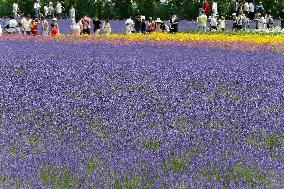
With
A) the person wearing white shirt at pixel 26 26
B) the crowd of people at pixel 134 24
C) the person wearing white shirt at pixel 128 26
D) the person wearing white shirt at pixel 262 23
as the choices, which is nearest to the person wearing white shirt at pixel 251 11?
the crowd of people at pixel 134 24

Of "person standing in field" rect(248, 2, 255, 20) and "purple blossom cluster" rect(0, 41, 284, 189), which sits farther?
"person standing in field" rect(248, 2, 255, 20)

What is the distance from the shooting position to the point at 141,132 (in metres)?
5.27

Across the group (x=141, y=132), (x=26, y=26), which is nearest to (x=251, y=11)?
(x=26, y=26)

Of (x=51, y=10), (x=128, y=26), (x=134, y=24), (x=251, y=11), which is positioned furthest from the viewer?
(x=51, y=10)

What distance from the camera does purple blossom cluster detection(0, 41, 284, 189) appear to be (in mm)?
4410

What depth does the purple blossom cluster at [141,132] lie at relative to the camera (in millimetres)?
4410

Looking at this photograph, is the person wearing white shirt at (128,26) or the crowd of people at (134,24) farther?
the crowd of people at (134,24)

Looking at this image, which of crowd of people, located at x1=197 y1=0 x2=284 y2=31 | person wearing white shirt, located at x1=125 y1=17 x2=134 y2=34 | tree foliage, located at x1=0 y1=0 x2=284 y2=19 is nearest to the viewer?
person wearing white shirt, located at x1=125 y1=17 x2=134 y2=34

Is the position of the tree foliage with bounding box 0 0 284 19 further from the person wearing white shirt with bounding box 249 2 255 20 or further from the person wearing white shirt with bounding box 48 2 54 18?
the person wearing white shirt with bounding box 249 2 255 20

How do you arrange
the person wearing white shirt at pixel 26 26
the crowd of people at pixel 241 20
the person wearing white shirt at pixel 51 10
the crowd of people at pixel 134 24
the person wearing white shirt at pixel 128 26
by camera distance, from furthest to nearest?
the person wearing white shirt at pixel 51 10
the crowd of people at pixel 241 20
the person wearing white shirt at pixel 26 26
the crowd of people at pixel 134 24
the person wearing white shirt at pixel 128 26

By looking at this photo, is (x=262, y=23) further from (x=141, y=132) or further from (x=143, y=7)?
(x=141, y=132)

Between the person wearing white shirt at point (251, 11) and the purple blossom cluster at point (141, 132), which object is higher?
the purple blossom cluster at point (141, 132)

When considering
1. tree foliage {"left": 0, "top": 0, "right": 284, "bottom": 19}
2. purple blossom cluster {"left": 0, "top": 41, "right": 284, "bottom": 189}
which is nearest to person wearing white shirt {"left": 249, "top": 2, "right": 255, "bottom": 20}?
tree foliage {"left": 0, "top": 0, "right": 284, "bottom": 19}

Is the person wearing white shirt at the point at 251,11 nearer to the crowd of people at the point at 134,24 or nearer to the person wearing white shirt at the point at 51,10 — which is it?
the crowd of people at the point at 134,24
